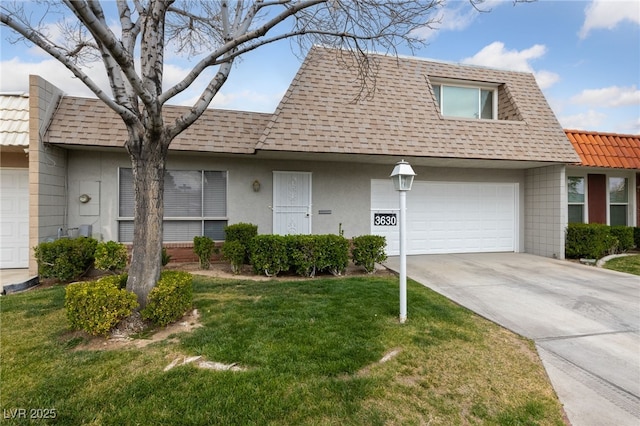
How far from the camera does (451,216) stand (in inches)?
386

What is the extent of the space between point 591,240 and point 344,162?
23.3ft

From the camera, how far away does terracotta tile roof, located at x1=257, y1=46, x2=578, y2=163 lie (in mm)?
7492

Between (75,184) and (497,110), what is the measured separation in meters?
12.1

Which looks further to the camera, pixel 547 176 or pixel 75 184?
pixel 547 176

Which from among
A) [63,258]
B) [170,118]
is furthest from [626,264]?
[63,258]

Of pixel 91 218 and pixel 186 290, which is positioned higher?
pixel 91 218

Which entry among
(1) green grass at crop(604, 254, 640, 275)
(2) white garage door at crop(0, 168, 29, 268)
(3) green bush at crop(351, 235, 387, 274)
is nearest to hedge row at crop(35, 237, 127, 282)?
(2) white garage door at crop(0, 168, 29, 268)

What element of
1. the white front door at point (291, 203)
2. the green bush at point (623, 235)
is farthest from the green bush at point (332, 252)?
the green bush at point (623, 235)

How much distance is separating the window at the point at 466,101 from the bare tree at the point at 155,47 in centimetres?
529

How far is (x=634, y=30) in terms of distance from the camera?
8805mm

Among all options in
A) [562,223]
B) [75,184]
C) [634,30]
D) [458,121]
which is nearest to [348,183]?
[458,121]

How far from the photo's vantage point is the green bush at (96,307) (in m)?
3.45

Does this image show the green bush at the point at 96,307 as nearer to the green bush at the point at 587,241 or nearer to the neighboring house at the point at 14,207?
the neighboring house at the point at 14,207

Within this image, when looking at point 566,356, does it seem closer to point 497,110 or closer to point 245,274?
point 245,274
